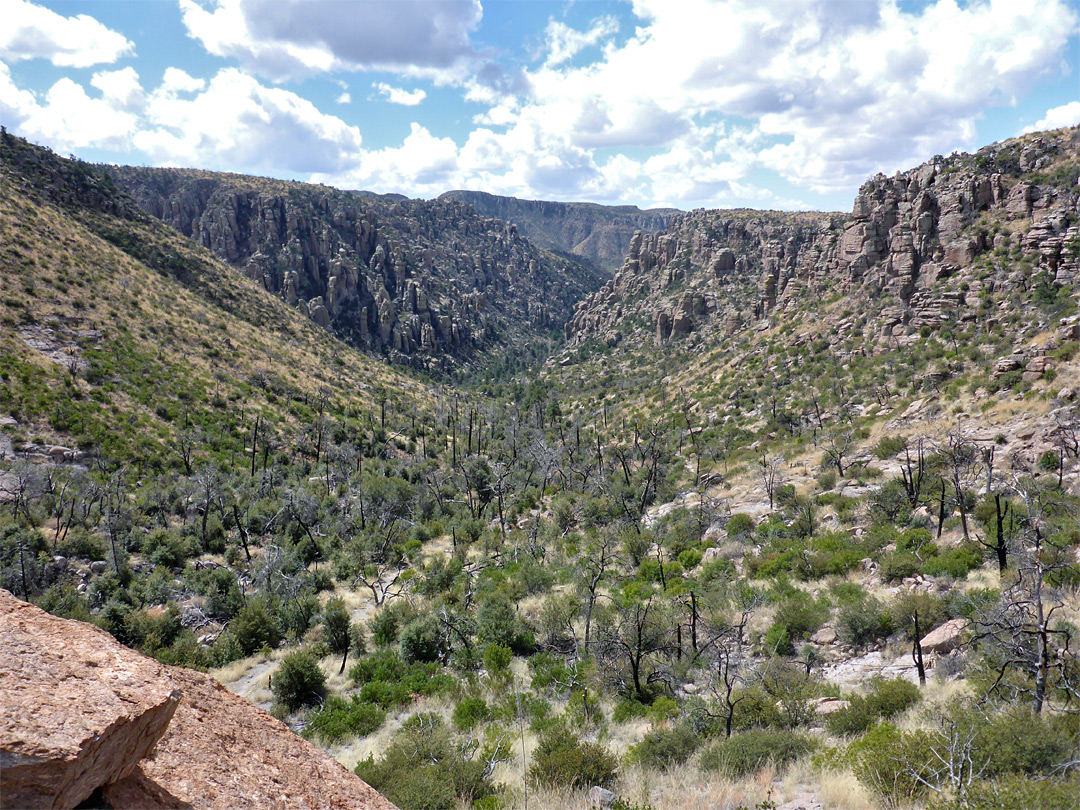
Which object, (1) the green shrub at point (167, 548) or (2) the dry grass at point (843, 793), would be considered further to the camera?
(1) the green shrub at point (167, 548)

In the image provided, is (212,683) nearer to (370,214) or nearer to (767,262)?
(767,262)

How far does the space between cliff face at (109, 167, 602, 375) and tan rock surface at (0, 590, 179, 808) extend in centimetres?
10242

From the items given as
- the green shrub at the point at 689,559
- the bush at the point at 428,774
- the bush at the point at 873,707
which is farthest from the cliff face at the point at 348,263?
the bush at the point at 873,707

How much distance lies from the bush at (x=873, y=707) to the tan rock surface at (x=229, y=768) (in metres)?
7.98

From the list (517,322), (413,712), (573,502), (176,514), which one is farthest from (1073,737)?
(517,322)

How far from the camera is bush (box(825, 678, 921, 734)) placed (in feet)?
28.6

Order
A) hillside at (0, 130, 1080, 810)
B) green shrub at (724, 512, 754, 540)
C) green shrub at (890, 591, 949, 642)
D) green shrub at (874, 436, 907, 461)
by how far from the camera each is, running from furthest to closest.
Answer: green shrub at (874, 436, 907, 461) < green shrub at (724, 512, 754, 540) < green shrub at (890, 591, 949, 642) < hillside at (0, 130, 1080, 810)

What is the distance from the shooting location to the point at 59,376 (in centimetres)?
3366

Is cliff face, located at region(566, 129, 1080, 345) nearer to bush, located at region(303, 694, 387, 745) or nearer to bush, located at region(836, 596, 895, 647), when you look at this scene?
bush, located at region(836, 596, 895, 647)

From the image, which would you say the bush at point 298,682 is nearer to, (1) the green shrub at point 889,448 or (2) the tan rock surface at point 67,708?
(2) the tan rock surface at point 67,708

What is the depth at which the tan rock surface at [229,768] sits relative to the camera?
3.28 m

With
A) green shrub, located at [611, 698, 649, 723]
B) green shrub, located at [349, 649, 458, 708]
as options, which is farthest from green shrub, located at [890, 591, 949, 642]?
green shrub, located at [349, 649, 458, 708]

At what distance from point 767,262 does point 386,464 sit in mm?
57229

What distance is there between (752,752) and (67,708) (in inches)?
329
